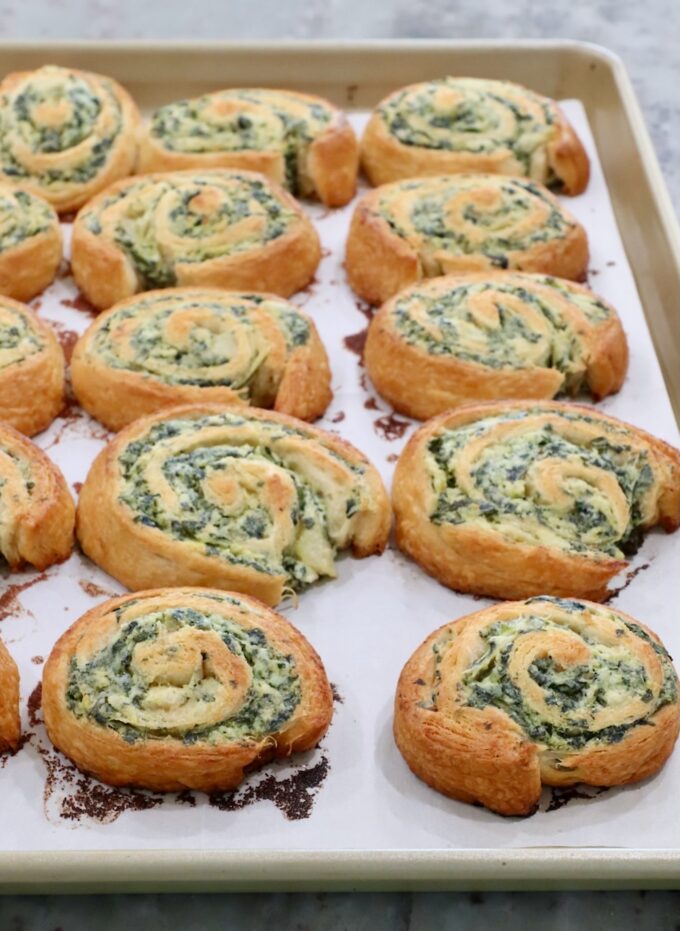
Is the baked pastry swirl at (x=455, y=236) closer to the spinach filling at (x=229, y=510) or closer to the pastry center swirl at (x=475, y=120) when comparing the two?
the pastry center swirl at (x=475, y=120)

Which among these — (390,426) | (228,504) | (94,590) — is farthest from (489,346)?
(94,590)

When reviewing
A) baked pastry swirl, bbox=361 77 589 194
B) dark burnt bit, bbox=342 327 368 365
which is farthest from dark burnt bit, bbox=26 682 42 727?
baked pastry swirl, bbox=361 77 589 194

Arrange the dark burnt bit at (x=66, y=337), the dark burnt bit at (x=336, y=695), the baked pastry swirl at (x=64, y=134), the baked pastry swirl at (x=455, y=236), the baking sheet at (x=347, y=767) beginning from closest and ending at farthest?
the baking sheet at (x=347, y=767) < the dark burnt bit at (x=336, y=695) < the dark burnt bit at (x=66, y=337) < the baked pastry swirl at (x=455, y=236) < the baked pastry swirl at (x=64, y=134)

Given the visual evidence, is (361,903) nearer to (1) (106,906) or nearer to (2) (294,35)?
(1) (106,906)

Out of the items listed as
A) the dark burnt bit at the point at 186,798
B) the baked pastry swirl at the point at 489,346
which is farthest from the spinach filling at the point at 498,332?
the dark burnt bit at the point at 186,798

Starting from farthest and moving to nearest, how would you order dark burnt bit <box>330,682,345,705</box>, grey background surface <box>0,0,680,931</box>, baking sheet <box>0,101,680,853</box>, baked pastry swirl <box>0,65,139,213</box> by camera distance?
grey background surface <box>0,0,680,931</box> → baked pastry swirl <box>0,65,139,213</box> → dark burnt bit <box>330,682,345,705</box> → baking sheet <box>0,101,680,853</box>

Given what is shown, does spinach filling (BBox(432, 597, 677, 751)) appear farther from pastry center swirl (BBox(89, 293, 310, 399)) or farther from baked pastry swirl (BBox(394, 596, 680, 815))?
pastry center swirl (BBox(89, 293, 310, 399))

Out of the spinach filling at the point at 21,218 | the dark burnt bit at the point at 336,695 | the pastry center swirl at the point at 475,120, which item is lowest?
the dark burnt bit at the point at 336,695

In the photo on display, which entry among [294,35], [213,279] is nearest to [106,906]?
[213,279]
